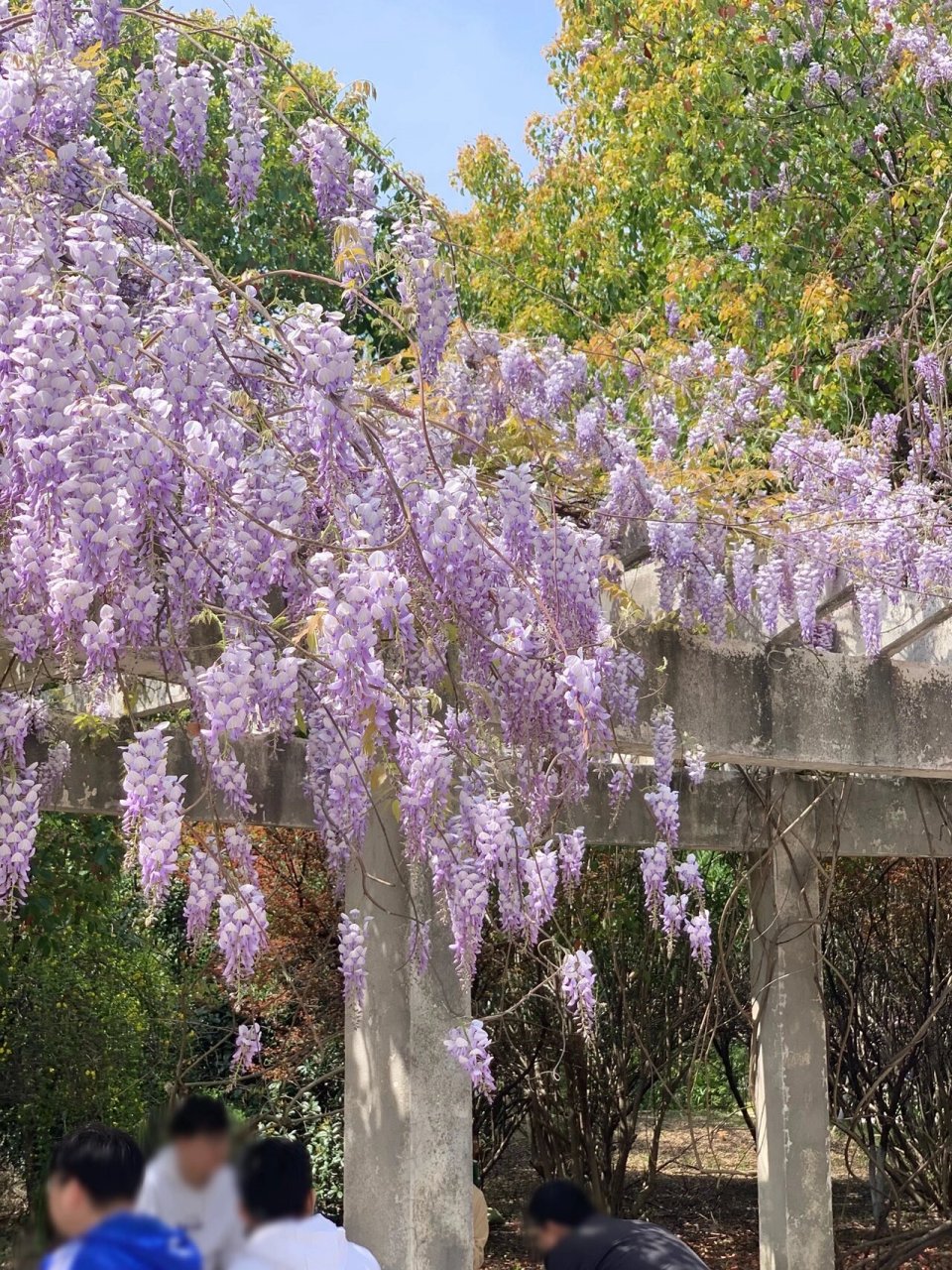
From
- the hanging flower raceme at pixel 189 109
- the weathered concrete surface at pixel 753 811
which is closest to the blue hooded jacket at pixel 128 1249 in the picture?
the hanging flower raceme at pixel 189 109

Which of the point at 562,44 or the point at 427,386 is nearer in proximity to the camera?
the point at 427,386

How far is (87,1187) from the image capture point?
4.78ft

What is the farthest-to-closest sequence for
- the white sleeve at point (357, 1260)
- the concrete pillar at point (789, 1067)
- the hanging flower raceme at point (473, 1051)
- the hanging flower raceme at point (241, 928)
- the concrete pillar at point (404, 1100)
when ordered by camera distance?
the concrete pillar at point (789, 1067) < the concrete pillar at point (404, 1100) < the hanging flower raceme at point (473, 1051) < the hanging flower raceme at point (241, 928) < the white sleeve at point (357, 1260)

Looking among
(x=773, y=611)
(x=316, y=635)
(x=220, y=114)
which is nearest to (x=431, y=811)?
(x=316, y=635)

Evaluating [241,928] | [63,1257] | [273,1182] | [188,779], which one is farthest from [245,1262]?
[188,779]

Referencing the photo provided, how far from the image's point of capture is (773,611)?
502 cm

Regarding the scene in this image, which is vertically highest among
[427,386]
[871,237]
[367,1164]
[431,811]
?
[871,237]

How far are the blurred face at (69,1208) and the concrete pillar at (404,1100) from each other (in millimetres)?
2898

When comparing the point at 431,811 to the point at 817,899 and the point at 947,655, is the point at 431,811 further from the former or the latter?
the point at 817,899

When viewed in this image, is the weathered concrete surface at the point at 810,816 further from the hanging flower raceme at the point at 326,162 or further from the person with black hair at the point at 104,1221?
the person with black hair at the point at 104,1221

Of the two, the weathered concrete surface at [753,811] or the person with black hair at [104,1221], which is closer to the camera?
the person with black hair at [104,1221]

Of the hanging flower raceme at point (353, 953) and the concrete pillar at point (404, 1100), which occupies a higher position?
the hanging flower raceme at point (353, 953)

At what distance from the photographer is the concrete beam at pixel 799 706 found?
15.8 ft

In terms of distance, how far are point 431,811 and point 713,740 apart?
1599mm
